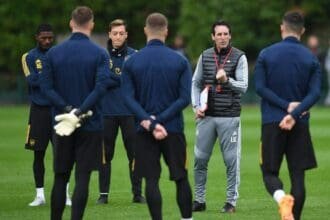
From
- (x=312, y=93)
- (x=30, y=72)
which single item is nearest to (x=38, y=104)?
(x=30, y=72)

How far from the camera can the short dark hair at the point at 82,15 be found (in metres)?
11.9

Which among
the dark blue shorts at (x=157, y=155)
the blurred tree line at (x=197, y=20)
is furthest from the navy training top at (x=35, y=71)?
the blurred tree line at (x=197, y=20)

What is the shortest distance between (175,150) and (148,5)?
3691cm

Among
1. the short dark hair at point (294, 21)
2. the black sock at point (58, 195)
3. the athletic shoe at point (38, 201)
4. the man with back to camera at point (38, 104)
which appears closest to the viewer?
the short dark hair at point (294, 21)

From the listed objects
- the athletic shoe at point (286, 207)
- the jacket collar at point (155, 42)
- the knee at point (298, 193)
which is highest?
the jacket collar at point (155, 42)

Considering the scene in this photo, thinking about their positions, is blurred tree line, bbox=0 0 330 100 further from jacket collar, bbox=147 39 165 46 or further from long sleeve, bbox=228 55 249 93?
jacket collar, bbox=147 39 165 46

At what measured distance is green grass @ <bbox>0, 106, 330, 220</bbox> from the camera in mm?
13883

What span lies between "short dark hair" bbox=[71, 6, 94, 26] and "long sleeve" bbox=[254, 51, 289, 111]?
6.15 ft

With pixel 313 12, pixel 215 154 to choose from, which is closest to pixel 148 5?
pixel 313 12

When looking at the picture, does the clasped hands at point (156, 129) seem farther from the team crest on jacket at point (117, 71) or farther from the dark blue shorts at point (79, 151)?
the team crest on jacket at point (117, 71)

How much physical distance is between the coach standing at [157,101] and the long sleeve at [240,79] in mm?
1858

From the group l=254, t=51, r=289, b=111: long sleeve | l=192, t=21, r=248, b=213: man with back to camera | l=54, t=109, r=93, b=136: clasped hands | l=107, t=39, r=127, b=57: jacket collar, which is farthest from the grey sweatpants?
l=54, t=109, r=93, b=136: clasped hands

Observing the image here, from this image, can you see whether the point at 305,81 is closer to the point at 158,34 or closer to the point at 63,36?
the point at 158,34

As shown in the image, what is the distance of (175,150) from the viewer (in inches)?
473
